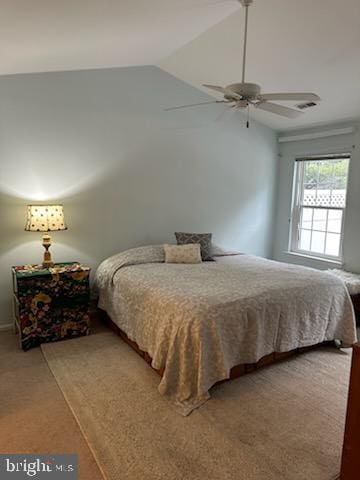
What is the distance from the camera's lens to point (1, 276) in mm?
3477

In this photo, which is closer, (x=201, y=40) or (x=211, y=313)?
(x=211, y=313)

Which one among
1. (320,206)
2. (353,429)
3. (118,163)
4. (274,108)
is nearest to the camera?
(353,429)

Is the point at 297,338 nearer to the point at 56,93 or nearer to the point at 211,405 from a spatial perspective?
the point at 211,405

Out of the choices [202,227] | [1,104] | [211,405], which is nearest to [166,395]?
[211,405]

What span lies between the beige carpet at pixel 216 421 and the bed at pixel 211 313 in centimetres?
16

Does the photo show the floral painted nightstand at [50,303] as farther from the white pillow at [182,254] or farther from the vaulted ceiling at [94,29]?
the vaulted ceiling at [94,29]

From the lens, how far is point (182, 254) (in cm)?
385

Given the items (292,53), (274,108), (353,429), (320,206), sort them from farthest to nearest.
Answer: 1. (320,206)
2. (292,53)
3. (274,108)
4. (353,429)

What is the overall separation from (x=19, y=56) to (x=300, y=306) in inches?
119

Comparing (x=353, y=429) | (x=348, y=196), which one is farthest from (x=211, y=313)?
(x=348, y=196)

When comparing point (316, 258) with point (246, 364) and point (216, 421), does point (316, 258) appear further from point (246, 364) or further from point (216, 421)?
point (216, 421)

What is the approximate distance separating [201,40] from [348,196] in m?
2.53

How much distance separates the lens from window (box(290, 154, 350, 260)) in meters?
4.52

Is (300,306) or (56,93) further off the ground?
(56,93)
